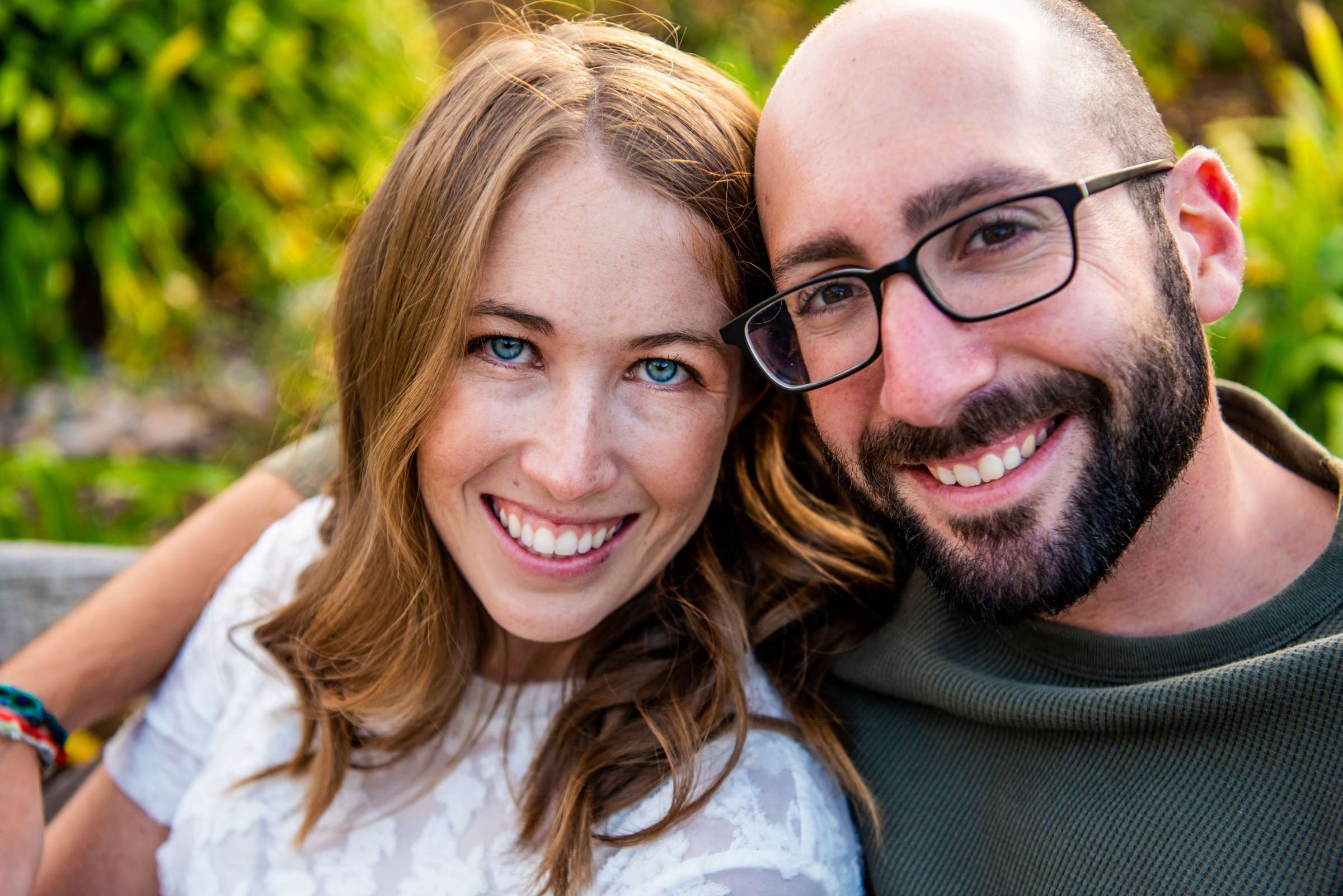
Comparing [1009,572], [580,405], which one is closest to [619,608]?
[580,405]

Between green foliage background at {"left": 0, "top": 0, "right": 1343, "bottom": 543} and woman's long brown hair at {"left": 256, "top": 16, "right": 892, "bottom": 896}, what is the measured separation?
139 centimetres

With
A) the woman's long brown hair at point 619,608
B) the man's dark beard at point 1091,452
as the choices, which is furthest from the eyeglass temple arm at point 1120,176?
the woman's long brown hair at point 619,608

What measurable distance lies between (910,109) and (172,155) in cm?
416

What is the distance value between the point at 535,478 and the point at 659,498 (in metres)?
0.23

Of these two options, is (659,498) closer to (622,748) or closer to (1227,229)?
(622,748)

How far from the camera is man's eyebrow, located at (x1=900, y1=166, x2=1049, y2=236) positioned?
1.65 metres

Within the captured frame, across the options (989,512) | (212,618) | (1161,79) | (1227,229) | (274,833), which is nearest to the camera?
(989,512)

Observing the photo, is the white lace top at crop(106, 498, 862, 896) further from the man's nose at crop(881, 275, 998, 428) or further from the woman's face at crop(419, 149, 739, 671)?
the man's nose at crop(881, 275, 998, 428)

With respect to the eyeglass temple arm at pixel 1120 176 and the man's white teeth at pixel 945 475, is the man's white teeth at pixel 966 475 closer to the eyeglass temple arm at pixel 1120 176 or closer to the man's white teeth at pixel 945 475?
the man's white teeth at pixel 945 475

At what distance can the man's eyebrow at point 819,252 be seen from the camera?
1.76 meters

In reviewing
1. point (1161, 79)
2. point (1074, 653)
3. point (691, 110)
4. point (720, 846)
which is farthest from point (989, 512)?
point (1161, 79)

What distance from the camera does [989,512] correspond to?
5.73 feet

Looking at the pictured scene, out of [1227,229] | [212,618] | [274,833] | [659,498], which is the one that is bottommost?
[274,833]

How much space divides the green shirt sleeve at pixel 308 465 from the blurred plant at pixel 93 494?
1124 millimetres
